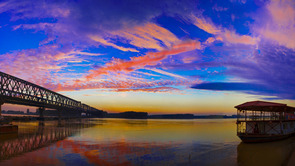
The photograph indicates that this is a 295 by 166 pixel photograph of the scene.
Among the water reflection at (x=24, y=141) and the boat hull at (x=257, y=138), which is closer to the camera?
the water reflection at (x=24, y=141)

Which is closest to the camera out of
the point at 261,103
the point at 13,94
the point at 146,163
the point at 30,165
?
the point at 30,165

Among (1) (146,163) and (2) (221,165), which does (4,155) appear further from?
(2) (221,165)

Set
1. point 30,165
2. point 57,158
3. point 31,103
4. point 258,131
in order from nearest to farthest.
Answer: point 30,165 < point 57,158 < point 258,131 < point 31,103

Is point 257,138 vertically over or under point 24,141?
over

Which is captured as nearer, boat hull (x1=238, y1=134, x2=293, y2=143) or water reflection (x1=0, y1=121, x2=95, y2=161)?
water reflection (x1=0, y1=121, x2=95, y2=161)

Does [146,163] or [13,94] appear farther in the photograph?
[13,94]

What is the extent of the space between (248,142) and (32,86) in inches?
5362

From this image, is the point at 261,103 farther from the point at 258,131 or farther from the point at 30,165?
the point at 30,165

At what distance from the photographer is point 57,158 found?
22969 millimetres

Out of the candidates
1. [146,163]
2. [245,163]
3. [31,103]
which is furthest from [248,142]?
[31,103]

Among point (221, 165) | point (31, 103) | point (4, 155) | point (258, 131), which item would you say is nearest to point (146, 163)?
point (221, 165)

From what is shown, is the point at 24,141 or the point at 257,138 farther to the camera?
the point at 24,141

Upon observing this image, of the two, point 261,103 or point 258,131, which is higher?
point 261,103

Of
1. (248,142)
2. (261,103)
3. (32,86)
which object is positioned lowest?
(248,142)
